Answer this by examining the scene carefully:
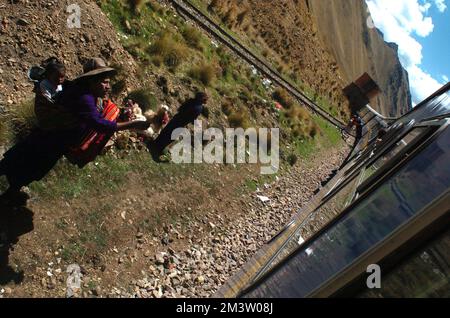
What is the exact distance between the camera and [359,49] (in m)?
109

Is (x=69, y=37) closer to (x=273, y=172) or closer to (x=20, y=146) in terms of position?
(x=20, y=146)

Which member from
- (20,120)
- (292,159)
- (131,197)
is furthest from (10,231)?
(292,159)

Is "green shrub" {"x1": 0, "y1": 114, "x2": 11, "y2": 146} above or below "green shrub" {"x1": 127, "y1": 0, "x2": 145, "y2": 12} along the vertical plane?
below

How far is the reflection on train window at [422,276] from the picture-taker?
246 centimetres

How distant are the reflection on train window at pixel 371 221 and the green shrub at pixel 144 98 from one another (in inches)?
281

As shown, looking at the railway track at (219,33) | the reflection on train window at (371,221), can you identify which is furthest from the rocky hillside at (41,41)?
the railway track at (219,33)

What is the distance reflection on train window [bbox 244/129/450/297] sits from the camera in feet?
8.25

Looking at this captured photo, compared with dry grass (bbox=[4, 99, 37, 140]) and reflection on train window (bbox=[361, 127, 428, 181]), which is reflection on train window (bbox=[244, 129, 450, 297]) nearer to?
reflection on train window (bbox=[361, 127, 428, 181])

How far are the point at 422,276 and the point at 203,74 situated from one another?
11418 mm

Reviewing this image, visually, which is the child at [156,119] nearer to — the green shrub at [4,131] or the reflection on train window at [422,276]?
the green shrub at [4,131]

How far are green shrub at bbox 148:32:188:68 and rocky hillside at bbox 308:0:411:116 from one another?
56249mm

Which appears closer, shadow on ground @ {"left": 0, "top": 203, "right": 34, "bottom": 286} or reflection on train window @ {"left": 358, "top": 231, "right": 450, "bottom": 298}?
reflection on train window @ {"left": 358, "top": 231, "right": 450, "bottom": 298}

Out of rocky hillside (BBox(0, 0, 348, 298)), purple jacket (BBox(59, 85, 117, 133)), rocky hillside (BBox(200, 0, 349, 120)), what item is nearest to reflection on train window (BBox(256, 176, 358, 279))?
rocky hillside (BBox(0, 0, 348, 298))

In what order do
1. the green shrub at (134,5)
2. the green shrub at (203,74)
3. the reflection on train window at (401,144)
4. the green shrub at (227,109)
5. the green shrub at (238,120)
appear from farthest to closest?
the green shrub at (227,109), the green shrub at (238,120), the green shrub at (203,74), the green shrub at (134,5), the reflection on train window at (401,144)
